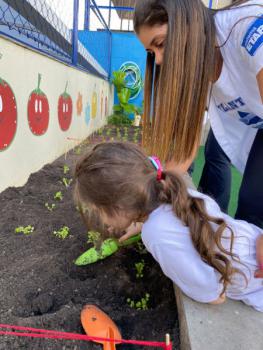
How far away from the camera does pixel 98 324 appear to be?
98 cm

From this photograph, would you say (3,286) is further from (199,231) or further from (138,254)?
(199,231)

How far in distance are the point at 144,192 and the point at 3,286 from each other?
66 centimetres

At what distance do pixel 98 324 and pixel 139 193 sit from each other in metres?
0.42

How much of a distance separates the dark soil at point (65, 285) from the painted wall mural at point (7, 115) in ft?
1.25

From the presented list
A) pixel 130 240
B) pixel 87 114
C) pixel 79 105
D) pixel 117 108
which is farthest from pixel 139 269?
pixel 117 108

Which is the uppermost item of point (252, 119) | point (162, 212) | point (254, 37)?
point (254, 37)

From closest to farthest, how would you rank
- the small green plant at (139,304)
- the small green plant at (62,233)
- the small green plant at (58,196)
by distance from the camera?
the small green plant at (139,304) < the small green plant at (62,233) < the small green plant at (58,196)

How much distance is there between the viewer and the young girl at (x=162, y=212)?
91 centimetres

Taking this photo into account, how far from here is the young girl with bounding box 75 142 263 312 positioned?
910 millimetres

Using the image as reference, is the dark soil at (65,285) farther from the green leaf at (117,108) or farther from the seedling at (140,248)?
the green leaf at (117,108)

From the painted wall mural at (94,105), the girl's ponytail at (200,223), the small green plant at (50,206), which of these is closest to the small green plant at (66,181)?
the small green plant at (50,206)

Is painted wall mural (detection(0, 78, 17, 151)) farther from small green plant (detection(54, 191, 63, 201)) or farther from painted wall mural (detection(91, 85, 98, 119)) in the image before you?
painted wall mural (detection(91, 85, 98, 119))

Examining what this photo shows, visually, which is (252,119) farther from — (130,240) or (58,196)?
(58,196)

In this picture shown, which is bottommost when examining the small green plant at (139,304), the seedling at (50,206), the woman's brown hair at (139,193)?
the small green plant at (139,304)
